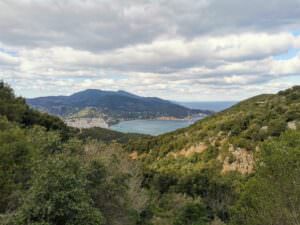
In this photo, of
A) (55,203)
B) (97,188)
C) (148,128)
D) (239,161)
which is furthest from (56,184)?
(148,128)

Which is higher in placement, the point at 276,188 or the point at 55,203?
the point at 276,188

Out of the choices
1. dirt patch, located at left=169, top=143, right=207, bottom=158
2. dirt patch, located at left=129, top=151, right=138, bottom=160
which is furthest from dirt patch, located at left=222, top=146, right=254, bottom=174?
dirt patch, located at left=129, top=151, right=138, bottom=160

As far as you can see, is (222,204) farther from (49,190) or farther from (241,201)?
(49,190)

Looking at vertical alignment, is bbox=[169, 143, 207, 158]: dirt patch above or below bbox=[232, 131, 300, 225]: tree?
below

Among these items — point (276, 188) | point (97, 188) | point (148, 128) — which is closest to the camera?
point (276, 188)

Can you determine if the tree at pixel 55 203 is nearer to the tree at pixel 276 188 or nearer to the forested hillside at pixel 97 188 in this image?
the forested hillside at pixel 97 188

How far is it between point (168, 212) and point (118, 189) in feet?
36.3

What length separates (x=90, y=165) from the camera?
1183 centimetres

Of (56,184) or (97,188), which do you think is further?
(97,188)

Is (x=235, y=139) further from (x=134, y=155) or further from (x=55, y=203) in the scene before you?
(x=55, y=203)

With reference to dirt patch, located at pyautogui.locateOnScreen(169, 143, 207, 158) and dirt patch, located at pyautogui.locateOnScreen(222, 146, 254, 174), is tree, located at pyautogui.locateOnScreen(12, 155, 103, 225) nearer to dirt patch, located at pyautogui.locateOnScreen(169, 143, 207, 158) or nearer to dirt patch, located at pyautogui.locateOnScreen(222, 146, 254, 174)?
dirt patch, located at pyautogui.locateOnScreen(222, 146, 254, 174)

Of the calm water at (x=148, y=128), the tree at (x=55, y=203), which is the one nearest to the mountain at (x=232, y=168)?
the tree at (x=55, y=203)

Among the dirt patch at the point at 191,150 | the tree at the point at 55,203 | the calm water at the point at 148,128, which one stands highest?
the tree at the point at 55,203

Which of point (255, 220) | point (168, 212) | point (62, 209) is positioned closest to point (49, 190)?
point (62, 209)
